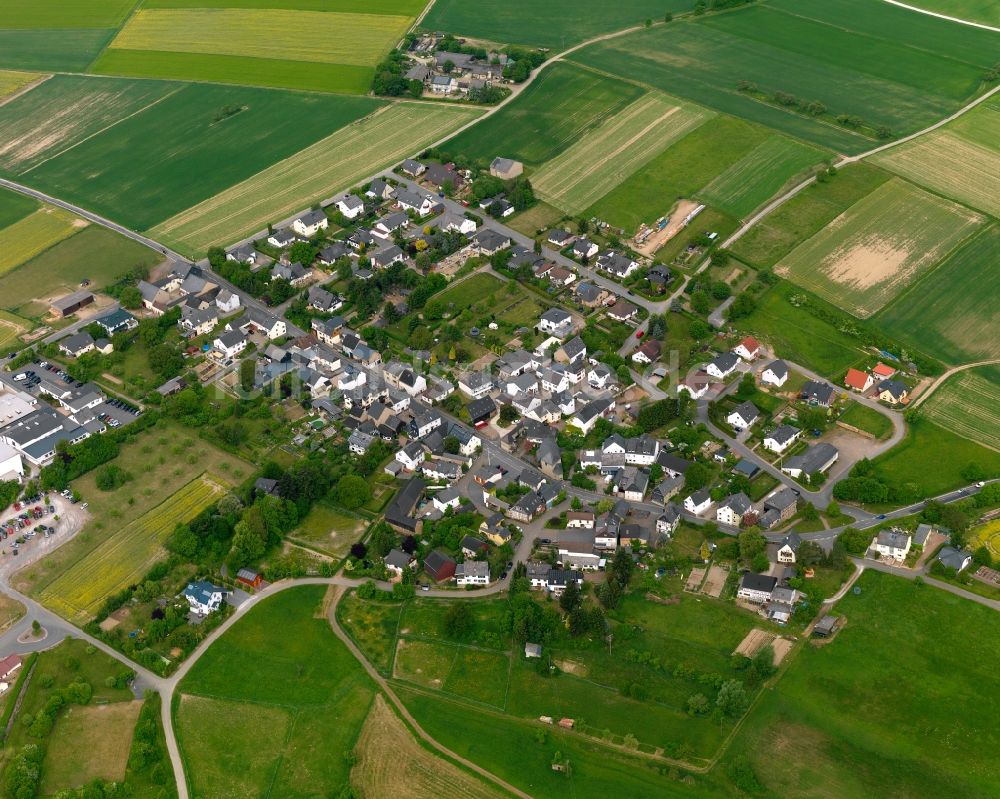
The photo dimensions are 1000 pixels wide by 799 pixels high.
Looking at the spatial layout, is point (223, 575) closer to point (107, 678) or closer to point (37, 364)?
point (107, 678)

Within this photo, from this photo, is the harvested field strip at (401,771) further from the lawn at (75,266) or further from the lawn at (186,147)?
the lawn at (186,147)

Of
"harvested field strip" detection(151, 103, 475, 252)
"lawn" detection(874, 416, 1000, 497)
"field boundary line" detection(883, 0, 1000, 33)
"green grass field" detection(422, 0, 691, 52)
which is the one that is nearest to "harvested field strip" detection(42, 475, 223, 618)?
"harvested field strip" detection(151, 103, 475, 252)

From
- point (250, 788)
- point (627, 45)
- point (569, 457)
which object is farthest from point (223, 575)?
point (627, 45)

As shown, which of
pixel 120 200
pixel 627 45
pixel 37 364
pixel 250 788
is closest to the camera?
pixel 250 788

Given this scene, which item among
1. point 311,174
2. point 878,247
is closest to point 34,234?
point 311,174

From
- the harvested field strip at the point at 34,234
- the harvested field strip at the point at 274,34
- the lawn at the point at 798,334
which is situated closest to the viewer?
the lawn at the point at 798,334

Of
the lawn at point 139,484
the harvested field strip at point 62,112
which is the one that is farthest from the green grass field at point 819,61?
the lawn at point 139,484
